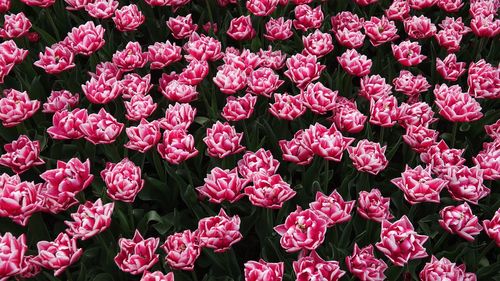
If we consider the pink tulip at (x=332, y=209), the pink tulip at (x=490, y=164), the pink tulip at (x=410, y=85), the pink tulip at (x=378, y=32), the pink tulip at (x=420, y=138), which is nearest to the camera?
the pink tulip at (x=332, y=209)

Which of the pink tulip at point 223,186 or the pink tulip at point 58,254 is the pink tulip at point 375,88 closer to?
the pink tulip at point 223,186

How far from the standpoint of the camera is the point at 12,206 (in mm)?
2082

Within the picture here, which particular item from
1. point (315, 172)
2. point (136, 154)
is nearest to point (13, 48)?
point (136, 154)

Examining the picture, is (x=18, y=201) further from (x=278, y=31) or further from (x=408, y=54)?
(x=408, y=54)

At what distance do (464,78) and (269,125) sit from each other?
54.2 inches

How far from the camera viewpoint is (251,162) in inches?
91.4

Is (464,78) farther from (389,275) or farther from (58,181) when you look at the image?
(58,181)

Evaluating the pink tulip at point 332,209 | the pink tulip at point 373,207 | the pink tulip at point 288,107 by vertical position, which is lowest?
the pink tulip at point 373,207

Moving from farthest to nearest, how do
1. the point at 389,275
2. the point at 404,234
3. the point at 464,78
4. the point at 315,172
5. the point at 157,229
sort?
the point at 464,78 < the point at 315,172 < the point at 157,229 < the point at 389,275 < the point at 404,234

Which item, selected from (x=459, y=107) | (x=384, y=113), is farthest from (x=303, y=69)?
(x=459, y=107)

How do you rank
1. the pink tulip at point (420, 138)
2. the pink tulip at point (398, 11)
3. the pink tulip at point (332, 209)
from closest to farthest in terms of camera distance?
the pink tulip at point (332, 209) < the pink tulip at point (420, 138) < the pink tulip at point (398, 11)

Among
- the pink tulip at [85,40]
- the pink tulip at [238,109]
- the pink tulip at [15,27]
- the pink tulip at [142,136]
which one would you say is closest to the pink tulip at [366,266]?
the pink tulip at [238,109]

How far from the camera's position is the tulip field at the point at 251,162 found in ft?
6.81

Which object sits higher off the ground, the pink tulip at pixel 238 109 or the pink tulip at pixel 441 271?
the pink tulip at pixel 238 109
